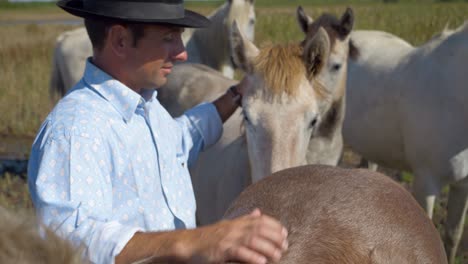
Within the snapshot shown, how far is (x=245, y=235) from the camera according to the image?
1454mm

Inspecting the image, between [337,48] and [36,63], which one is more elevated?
[337,48]

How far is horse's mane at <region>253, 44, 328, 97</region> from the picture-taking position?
11.0 feet

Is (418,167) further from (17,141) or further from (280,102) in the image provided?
(17,141)

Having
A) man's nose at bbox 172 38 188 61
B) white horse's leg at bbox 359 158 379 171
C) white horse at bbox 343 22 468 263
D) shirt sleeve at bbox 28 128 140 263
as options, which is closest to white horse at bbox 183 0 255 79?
white horse's leg at bbox 359 158 379 171

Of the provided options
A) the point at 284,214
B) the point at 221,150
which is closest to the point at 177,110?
the point at 221,150

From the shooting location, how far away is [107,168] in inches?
84.5

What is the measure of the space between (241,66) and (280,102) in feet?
1.37

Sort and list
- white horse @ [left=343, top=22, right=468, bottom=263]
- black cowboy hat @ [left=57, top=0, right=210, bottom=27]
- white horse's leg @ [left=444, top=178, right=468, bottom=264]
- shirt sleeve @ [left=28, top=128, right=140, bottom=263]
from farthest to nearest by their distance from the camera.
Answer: white horse's leg @ [left=444, top=178, right=468, bottom=264] < white horse @ [left=343, top=22, right=468, bottom=263] < black cowboy hat @ [left=57, top=0, right=210, bottom=27] < shirt sleeve @ [left=28, top=128, right=140, bottom=263]

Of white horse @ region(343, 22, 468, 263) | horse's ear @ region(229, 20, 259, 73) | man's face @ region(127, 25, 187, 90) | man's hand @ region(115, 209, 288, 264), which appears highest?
man's face @ region(127, 25, 187, 90)

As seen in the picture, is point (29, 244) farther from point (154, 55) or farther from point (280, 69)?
point (280, 69)

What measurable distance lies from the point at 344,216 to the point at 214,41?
6.88 meters

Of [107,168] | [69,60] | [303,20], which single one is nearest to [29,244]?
[107,168]

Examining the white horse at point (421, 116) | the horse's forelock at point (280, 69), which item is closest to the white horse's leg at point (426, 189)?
the white horse at point (421, 116)

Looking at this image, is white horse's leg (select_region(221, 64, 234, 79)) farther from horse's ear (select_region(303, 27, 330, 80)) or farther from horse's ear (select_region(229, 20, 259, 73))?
horse's ear (select_region(303, 27, 330, 80))
